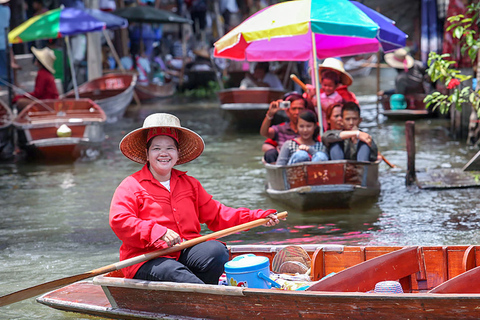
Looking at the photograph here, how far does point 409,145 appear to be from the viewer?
806 centimetres

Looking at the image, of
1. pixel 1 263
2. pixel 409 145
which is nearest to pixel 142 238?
pixel 1 263

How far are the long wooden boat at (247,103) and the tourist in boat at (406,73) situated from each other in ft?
8.23

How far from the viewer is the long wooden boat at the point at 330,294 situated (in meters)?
3.46

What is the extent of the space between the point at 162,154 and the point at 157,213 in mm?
364

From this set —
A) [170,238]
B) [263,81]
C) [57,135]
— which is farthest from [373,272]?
[263,81]

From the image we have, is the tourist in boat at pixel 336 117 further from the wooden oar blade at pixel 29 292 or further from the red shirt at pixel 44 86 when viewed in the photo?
the red shirt at pixel 44 86

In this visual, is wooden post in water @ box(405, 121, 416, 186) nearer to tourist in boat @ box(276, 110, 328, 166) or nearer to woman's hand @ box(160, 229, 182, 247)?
tourist in boat @ box(276, 110, 328, 166)

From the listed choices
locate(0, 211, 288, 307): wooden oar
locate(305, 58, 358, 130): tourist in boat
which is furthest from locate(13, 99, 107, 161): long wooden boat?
locate(0, 211, 288, 307): wooden oar

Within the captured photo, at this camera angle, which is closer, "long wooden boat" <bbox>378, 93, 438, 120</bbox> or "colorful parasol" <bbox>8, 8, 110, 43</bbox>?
"colorful parasol" <bbox>8, 8, 110, 43</bbox>

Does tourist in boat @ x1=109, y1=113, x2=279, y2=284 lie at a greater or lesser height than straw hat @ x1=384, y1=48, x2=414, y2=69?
lesser

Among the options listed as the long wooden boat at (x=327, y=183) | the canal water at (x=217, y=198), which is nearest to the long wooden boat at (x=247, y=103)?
the canal water at (x=217, y=198)

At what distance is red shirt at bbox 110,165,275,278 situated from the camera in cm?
384

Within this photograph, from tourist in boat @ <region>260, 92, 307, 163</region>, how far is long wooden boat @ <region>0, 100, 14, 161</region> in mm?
5354

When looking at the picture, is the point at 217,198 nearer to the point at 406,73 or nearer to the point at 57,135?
the point at 57,135
